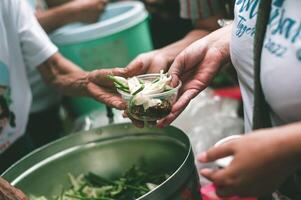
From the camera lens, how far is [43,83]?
8.36 ft

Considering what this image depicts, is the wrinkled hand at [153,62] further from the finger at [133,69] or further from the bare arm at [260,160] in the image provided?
the bare arm at [260,160]

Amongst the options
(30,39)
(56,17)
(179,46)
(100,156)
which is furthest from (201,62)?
(56,17)

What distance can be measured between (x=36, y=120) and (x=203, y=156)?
190 cm

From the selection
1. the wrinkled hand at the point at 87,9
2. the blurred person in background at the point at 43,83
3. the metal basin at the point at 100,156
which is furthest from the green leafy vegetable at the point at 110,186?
the wrinkled hand at the point at 87,9

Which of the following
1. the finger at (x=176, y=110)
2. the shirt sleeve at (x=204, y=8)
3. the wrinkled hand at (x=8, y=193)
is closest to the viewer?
the wrinkled hand at (x=8, y=193)

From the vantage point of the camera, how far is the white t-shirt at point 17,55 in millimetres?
1786

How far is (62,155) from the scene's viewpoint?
161cm

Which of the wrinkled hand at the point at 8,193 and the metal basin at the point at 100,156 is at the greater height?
the wrinkled hand at the point at 8,193

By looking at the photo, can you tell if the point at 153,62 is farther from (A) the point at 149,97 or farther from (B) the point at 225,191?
(B) the point at 225,191

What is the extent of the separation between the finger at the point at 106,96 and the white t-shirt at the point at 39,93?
2.74 ft

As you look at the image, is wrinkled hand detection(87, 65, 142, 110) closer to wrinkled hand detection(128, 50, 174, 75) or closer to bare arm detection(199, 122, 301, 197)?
wrinkled hand detection(128, 50, 174, 75)

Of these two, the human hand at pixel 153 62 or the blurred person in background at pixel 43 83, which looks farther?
the blurred person in background at pixel 43 83

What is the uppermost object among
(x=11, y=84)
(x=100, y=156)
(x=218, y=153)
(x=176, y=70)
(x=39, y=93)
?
(x=218, y=153)

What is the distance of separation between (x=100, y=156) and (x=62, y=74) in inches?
20.1
